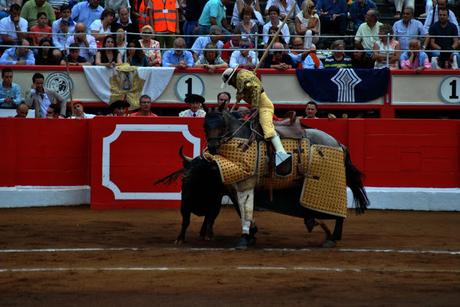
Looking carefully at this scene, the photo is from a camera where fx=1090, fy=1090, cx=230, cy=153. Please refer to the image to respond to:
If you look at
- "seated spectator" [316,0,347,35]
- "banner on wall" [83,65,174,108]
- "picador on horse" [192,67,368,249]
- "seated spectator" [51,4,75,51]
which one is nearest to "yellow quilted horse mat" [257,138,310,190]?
"picador on horse" [192,67,368,249]

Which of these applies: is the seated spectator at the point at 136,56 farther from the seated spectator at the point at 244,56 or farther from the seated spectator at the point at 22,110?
the seated spectator at the point at 22,110

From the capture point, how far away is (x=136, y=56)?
62.3 feet

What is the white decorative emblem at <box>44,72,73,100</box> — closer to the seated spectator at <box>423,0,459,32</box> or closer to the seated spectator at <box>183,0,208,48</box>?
the seated spectator at <box>183,0,208,48</box>

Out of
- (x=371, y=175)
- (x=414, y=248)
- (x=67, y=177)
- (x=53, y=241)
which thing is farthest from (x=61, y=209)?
(x=414, y=248)

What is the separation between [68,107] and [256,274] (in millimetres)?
9228

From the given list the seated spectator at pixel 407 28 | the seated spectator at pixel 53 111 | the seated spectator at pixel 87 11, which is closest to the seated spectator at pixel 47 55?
the seated spectator at pixel 87 11

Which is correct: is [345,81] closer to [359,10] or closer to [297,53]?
[297,53]

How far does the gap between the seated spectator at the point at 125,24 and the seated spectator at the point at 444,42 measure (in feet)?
17.3

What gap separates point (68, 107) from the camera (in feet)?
60.2

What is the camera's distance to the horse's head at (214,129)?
1129 centimetres

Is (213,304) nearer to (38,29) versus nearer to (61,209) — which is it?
(61,209)

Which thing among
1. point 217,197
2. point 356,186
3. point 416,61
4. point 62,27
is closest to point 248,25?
point 416,61

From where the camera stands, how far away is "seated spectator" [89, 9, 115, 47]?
18.7 meters

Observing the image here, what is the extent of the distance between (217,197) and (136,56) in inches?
292
